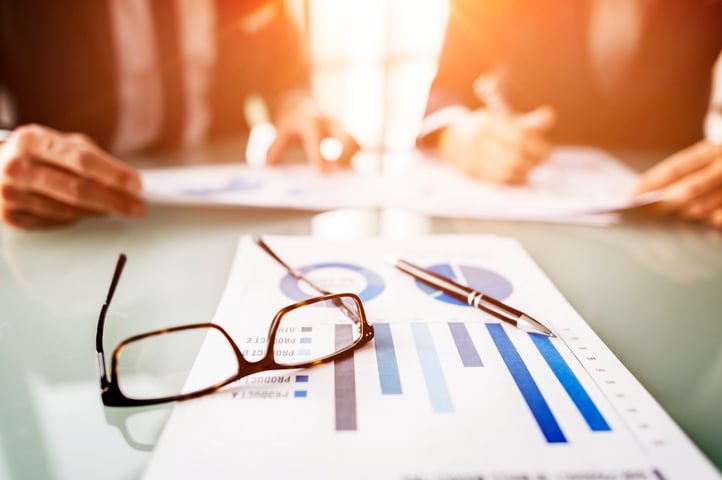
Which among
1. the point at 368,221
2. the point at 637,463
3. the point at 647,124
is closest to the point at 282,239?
the point at 368,221

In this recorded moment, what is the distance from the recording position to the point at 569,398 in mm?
288

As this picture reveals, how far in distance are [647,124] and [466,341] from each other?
41.2 inches

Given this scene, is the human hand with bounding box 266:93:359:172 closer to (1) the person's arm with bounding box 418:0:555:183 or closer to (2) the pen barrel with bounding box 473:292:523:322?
(1) the person's arm with bounding box 418:0:555:183

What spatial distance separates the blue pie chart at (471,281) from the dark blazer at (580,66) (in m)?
0.64

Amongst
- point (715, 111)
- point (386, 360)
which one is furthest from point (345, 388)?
point (715, 111)

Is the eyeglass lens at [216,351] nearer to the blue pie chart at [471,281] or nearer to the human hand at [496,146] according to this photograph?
the blue pie chart at [471,281]

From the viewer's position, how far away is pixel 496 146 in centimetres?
75

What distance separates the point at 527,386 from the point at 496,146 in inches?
20.4

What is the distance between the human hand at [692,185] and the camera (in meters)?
0.62

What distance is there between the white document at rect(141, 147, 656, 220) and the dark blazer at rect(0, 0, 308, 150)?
36 centimetres

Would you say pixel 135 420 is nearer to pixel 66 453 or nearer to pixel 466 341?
pixel 66 453

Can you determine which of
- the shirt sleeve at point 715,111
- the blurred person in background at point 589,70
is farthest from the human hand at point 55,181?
the shirt sleeve at point 715,111

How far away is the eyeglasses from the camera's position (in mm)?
296

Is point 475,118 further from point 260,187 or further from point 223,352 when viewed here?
point 223,352
